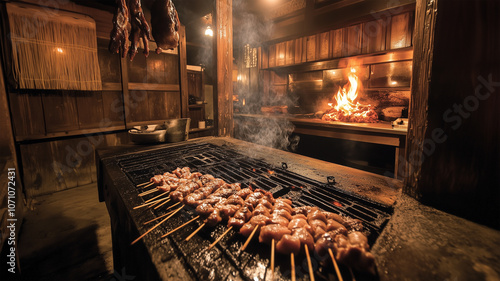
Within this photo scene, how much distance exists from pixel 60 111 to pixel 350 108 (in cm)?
874

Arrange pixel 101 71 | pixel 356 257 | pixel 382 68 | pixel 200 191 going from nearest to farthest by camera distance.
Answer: pixel 356 257
pixel 200 191
pixel 101 71
pixel 382 68

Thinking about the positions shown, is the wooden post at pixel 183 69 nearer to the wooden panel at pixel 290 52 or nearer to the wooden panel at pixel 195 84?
the wooden panel at pixel 195 84

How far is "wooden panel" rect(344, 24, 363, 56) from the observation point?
6867mm

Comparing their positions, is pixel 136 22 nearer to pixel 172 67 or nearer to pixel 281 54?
pixel 172 67

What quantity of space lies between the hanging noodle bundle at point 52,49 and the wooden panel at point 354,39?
307 inches

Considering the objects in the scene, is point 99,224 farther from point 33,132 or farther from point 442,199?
point 442,199

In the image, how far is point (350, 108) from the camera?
7.16 metres

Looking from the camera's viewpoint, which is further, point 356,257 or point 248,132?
point 248,132

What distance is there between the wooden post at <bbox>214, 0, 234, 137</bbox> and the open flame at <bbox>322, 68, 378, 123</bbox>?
12.6 ft

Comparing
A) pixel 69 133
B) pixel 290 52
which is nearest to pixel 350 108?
pixel 290 52

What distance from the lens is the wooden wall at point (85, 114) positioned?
5.29 meters

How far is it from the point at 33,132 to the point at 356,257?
7444 mm

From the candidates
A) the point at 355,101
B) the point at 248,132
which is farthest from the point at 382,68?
the point at 248,132

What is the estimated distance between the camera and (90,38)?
5.64 m
